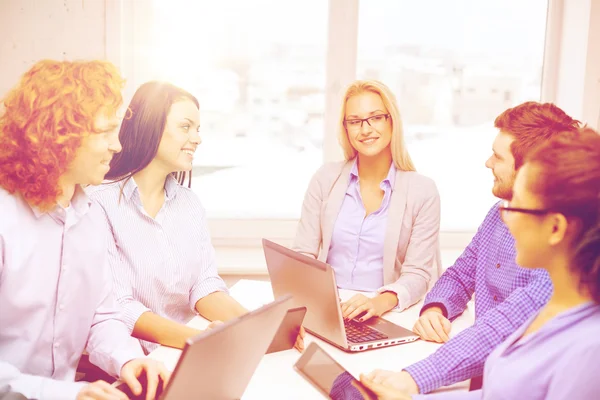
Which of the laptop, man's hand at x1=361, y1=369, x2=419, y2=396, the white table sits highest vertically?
the laptop

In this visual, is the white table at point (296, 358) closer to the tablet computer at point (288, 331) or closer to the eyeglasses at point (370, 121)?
the tablet computer at point (288, 331)

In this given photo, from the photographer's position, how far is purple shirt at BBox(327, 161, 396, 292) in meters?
2.28

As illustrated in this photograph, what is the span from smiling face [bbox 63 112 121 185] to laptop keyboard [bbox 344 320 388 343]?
737 mm

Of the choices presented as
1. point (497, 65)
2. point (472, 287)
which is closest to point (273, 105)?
point (497, 65)

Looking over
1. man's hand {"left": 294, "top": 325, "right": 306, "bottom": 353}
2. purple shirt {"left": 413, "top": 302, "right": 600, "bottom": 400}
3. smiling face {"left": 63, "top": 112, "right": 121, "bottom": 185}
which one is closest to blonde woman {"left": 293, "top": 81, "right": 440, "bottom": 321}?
man's hand {"left": 294, "top": 325, "right": 306, "bottom": 353}

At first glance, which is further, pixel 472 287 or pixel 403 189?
pixel 403 189

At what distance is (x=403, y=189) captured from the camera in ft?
7.46

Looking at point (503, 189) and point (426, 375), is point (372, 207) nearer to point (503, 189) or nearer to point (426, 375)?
point (503, 189)

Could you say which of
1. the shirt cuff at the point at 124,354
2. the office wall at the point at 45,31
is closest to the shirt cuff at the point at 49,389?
the shirt cuff at the point at 124,354

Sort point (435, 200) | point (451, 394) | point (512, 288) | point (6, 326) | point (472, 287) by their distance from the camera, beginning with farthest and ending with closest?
1. point (435, 200)
2. point (472, 287)
3. point (512, 288)
4. point (6, 326)
5. point (451, 394)

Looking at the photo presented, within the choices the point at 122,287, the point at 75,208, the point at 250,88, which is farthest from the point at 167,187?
the point at 250,88

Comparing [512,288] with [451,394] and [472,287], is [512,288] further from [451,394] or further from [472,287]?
[451,394]

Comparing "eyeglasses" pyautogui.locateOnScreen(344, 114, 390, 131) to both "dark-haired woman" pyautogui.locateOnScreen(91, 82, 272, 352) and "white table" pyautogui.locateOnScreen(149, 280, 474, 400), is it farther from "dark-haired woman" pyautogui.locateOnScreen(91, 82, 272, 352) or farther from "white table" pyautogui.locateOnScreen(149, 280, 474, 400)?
"white table" pyautogui.locateOnScreen(149, 280, 474, 400)

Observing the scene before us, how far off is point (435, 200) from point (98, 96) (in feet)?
4.23
